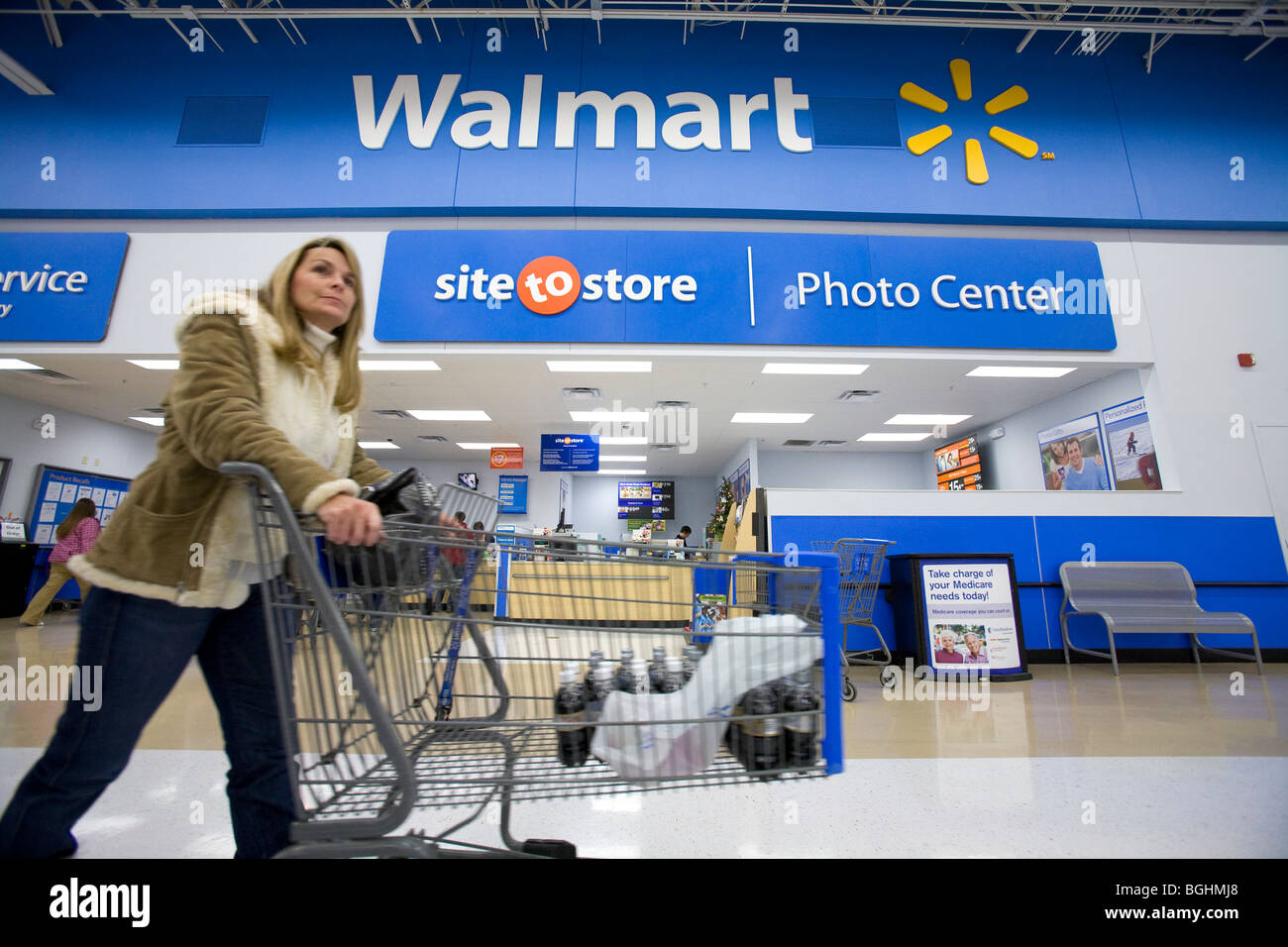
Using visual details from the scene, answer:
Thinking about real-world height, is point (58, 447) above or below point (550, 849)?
above

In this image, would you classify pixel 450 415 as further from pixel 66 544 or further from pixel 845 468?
pixel 845 468

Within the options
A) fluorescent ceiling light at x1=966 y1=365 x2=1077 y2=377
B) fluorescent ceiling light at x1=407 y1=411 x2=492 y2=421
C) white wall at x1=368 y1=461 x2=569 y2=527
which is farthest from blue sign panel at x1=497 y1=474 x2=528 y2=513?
fluorescent ceiling light at x1=966 y1=365 x2=1077 y2=377

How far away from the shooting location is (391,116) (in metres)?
6.23

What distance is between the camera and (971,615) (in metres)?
3.89

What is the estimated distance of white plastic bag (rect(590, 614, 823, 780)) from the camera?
3.35ft

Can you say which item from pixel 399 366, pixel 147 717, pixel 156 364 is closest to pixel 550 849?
pixel 147 717

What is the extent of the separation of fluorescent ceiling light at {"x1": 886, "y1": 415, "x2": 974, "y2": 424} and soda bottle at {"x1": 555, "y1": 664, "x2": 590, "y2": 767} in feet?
25.2

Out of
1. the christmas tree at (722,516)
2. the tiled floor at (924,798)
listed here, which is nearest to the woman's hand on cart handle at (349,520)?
the tiled floor at (924,798)

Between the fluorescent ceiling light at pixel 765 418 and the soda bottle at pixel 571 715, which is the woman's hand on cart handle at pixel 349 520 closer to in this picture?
the soda bottle at pixel 571 715

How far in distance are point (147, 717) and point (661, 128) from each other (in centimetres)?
699

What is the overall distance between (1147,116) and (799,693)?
903 centimetres

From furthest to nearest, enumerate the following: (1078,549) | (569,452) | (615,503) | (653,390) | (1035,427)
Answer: (615,503) < (569,452) < (1035,427) < (653,390) < (1078,549)

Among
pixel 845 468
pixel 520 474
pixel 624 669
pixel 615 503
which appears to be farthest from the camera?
pixel 615 503

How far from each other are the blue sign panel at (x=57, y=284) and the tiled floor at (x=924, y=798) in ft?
14.1
